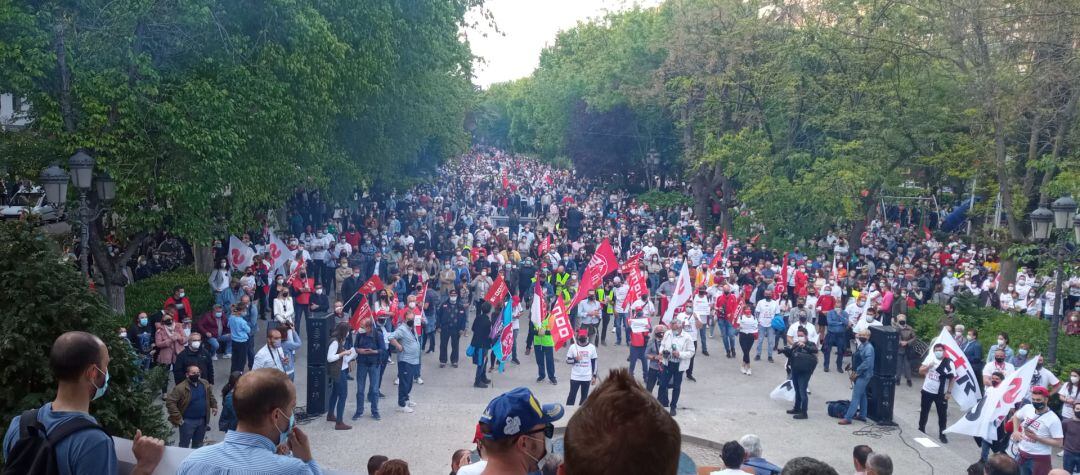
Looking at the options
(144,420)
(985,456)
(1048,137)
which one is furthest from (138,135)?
(1048,137)

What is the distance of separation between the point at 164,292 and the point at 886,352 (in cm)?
1405

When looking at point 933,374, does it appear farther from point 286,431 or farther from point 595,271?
point 286,431

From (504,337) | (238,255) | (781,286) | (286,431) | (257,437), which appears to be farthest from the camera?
(781,286)

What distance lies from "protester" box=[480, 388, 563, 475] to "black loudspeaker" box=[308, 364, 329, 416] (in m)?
10.6

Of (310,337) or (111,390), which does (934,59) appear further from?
(111,390)

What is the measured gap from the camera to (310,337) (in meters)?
13.2

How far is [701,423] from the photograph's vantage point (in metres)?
14.0

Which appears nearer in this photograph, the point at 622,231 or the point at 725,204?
the point at 622,231

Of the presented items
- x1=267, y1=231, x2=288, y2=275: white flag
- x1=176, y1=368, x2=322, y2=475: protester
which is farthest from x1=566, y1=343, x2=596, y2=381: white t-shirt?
x1=176, y1=368, x2=322, y2=475: protester

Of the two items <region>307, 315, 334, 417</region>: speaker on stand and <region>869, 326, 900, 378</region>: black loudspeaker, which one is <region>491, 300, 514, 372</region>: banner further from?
<region>869, 326, 900, 378</region>: black loudspeaker

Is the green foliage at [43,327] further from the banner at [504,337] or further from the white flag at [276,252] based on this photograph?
the white flag at [276,252]

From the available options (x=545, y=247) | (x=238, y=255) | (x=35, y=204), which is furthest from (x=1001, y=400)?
(x=35, y=204)

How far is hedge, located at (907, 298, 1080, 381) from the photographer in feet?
53.9

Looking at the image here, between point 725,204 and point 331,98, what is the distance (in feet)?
73.5
